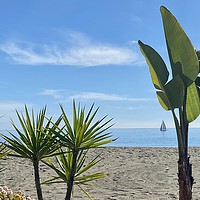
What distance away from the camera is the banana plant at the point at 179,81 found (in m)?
2.70

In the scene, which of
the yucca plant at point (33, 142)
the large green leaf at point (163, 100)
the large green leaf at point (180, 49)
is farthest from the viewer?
the large green leaf at point (163, 100)

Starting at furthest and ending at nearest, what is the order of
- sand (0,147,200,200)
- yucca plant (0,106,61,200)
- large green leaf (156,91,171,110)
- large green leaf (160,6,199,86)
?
sand (0,147,200,200)
large green leaf (156,91,171,110)
large green leaf (160,6,199,86)
yucca plant (0,106,61,200)

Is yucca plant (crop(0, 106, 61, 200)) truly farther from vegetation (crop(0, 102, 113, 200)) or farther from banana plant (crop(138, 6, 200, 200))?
banana plant (crop(138, 6, 200, 200))

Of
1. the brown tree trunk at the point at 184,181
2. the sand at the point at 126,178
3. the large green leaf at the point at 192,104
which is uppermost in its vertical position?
the large green leaf at the point at 192,104

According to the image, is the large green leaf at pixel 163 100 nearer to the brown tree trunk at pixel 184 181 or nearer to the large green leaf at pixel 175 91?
the large green leaf at pixel 175 91

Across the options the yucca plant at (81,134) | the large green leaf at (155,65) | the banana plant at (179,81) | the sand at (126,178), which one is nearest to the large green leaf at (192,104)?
the banana plant at (179,81)

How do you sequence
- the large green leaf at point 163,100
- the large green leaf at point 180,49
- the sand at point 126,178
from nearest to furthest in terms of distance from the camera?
the large green leaf at point 180,49, the large green leaf at point 163,100, the sand at point 126,178

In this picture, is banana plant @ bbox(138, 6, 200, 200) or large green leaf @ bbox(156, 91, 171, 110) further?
large green leaf @ bbox(156, 91, 171, 110)

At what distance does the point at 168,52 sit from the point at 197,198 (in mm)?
2480

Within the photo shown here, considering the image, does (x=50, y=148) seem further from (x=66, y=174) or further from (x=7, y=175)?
(x=7, y=175)

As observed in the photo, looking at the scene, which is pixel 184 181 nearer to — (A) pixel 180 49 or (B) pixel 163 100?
(B) pixel 163 100

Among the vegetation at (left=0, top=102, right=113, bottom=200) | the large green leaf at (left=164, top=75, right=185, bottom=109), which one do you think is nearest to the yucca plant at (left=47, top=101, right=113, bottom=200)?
the vegetation at (left=0, top=102, right=113, bottom=200)

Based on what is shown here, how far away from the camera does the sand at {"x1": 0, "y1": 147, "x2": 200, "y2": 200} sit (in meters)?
4.86

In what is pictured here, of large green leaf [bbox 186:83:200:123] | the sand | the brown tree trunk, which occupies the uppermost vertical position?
large green leaf [bbox 186:83:200:123]
